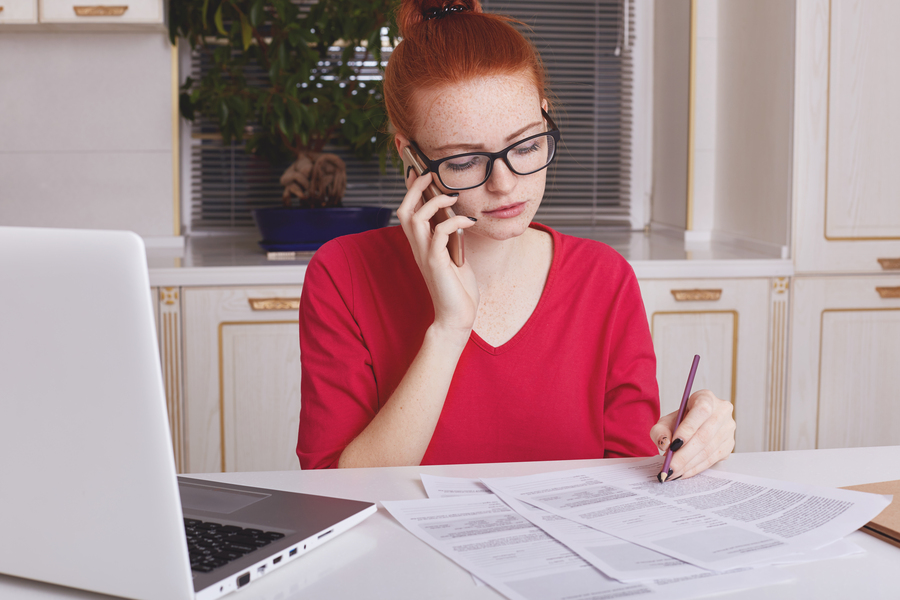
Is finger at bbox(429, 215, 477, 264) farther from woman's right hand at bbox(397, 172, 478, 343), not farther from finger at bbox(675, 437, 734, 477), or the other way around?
finger at bbox(675, 437, 734, 477)

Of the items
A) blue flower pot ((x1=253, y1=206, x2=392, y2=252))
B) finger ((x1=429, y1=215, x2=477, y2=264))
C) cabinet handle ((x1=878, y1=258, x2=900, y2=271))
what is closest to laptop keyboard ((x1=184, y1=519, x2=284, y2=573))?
finger ((x1=429, y1=215, x2=477, y2=264))

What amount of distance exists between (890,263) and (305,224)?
65.2 inches

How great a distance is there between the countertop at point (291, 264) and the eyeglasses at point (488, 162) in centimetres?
108

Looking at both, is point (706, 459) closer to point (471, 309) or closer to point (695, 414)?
point (695, 414)

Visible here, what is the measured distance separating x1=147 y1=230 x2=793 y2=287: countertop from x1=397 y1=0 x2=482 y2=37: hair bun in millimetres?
998

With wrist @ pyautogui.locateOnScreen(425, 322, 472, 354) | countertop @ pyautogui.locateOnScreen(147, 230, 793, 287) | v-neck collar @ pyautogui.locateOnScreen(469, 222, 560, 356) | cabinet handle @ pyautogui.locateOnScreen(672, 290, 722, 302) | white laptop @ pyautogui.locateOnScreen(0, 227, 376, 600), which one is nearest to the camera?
white laptop @ pyautogui.locateOnScreen(0, 227, 376, 600)

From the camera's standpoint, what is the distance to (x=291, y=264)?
2.17 meters

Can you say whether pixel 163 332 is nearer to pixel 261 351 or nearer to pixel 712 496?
pixel 261 351

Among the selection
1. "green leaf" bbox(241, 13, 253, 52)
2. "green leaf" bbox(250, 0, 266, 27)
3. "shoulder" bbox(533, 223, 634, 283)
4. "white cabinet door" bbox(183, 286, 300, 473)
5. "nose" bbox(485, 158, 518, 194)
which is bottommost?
"white cabinet door" bbox(183, 286, 300, 473)

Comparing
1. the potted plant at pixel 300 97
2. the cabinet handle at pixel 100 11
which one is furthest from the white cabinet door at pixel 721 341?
the cabinet handle at pixel 100 11

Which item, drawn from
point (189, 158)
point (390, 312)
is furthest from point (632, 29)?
point (390, 312)

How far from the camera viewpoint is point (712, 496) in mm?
784

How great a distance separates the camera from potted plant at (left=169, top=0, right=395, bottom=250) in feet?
7.47

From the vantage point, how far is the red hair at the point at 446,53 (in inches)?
43.6
